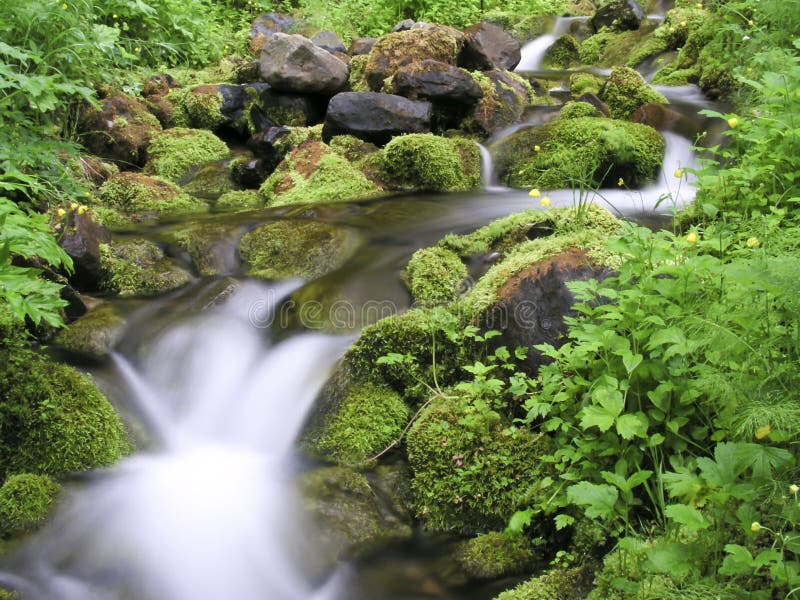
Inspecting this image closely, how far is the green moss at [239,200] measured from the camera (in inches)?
311

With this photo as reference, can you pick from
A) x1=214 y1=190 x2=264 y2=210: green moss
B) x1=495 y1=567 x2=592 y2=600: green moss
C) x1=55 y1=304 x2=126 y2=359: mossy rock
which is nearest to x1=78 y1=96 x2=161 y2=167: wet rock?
x1=214 y1=190 x2=264 y2=210: green moss

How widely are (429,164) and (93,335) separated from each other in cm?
427

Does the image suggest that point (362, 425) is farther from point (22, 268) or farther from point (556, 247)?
point (22, 268)

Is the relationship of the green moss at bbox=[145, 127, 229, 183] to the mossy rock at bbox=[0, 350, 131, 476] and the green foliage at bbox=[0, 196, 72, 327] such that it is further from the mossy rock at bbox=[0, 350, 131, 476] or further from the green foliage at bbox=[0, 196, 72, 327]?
the green foliage at bbox=[0, 196, 72, 327]

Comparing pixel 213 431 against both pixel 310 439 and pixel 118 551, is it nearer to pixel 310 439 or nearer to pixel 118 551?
pixel 310 439

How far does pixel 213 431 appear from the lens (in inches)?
163

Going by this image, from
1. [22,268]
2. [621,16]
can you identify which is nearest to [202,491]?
[22,268]

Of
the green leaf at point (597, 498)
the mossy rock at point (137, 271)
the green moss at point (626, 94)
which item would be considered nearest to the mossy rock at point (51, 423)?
the mossy rock at point (137, 271)

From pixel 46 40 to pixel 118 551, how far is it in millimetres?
5910

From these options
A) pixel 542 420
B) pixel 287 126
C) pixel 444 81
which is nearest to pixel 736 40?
pixel 444 81

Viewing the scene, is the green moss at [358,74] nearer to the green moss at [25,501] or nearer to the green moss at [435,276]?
the green moss at [435,276]

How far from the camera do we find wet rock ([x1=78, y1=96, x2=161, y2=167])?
8602 mm

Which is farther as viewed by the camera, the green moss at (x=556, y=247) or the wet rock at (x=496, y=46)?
the wet rock at (x=496, y=46)

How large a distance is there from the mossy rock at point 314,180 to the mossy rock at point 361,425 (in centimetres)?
382
